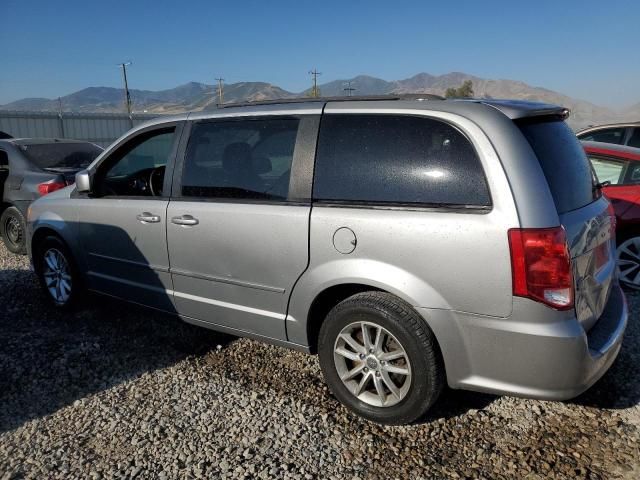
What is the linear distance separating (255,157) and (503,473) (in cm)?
227

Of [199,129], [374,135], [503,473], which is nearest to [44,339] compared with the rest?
[199,129]

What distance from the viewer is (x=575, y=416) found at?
113 inches

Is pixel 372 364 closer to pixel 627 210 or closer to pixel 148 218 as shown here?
pixel 148 218

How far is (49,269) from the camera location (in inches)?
187

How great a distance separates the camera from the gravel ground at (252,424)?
99.0 inches

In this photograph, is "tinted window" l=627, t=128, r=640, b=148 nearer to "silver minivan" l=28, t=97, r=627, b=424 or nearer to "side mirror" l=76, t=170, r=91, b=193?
"silver minivan" l=28, t=97, r=627, b=424

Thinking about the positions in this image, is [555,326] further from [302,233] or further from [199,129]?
[199,129]

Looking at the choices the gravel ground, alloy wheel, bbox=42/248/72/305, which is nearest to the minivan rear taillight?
the gravel ground

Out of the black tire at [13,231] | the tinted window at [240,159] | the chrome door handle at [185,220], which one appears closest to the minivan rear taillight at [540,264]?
the tinted window at [240,159]

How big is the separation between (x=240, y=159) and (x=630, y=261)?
402 cm

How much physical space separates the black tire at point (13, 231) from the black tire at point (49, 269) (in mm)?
2461

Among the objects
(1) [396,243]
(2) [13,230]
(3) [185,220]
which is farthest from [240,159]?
(2) [13,230]

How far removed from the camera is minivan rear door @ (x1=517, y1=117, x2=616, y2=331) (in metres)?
2.43

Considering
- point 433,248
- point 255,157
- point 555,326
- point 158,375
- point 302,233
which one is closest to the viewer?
point 555,326
